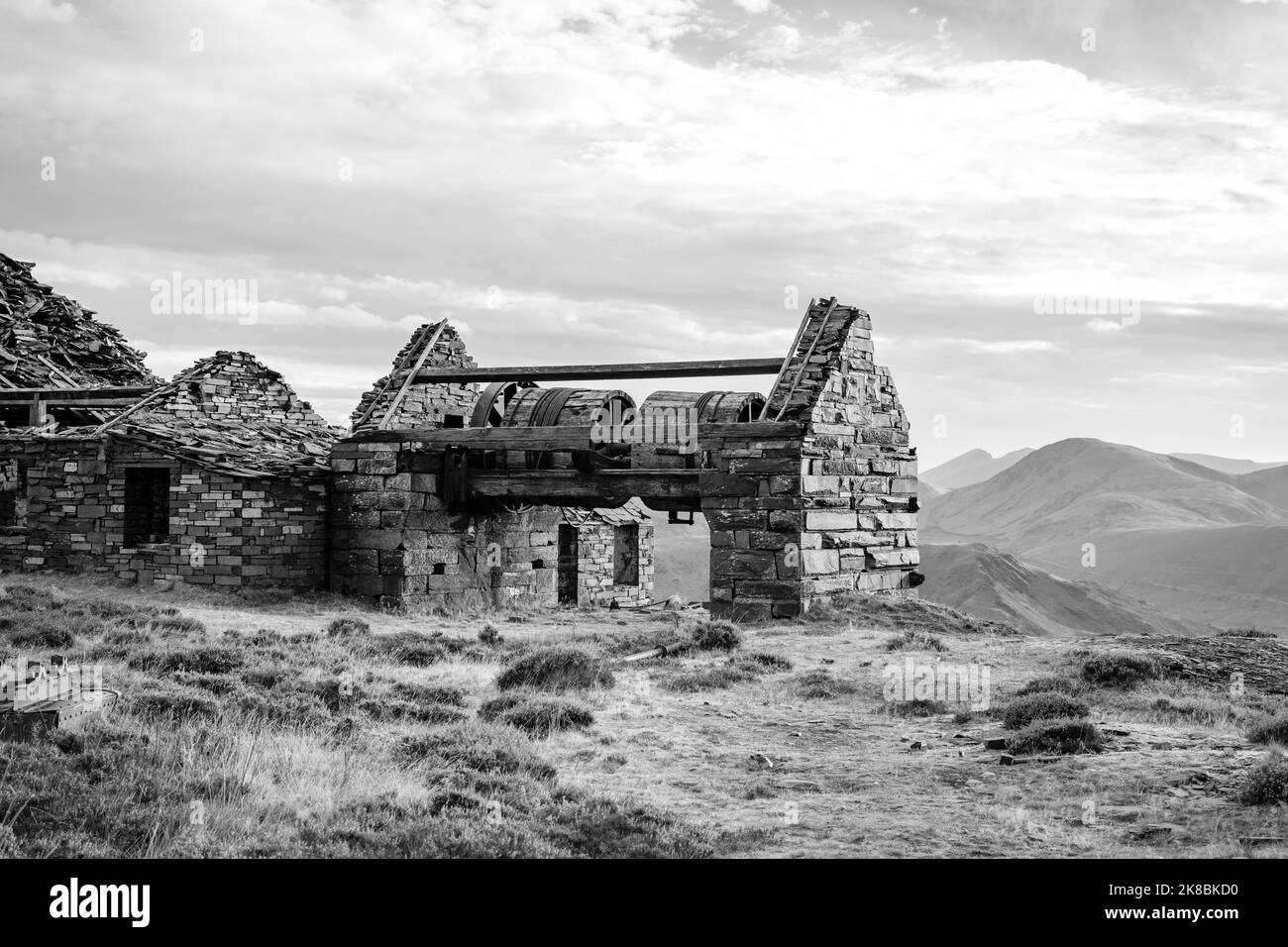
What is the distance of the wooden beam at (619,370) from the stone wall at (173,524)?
3928mm

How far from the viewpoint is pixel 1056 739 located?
988 cm

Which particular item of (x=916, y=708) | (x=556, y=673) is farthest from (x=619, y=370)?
(x=916, y=708)

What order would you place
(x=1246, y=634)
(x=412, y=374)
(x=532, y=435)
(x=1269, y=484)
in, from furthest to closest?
1. (x=1269, y=484)
2. (x=412, y=374)
3. (x=532, y=435)
4. (x=1246, y=634)

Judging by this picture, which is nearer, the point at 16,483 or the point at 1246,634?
the point at 1246,634

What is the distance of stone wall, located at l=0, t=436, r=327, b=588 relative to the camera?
73.4 ft

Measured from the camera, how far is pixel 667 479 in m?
20.1

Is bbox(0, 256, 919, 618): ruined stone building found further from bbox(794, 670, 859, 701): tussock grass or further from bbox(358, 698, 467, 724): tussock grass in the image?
bbox(358, 698, 467, 724): tussock grass

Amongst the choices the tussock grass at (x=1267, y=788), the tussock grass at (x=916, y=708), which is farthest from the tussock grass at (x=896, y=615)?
the tussock grass at (x=1267, y=788)

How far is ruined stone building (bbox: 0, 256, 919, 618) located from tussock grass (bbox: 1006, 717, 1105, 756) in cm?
827

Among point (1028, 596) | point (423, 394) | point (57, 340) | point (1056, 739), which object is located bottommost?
point (1028, 596)

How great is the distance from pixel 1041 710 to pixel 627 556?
20653 millimetres

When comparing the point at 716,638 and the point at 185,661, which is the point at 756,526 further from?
the point at 185,661

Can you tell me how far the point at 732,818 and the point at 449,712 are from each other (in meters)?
4.22

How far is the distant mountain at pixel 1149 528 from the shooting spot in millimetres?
113438
